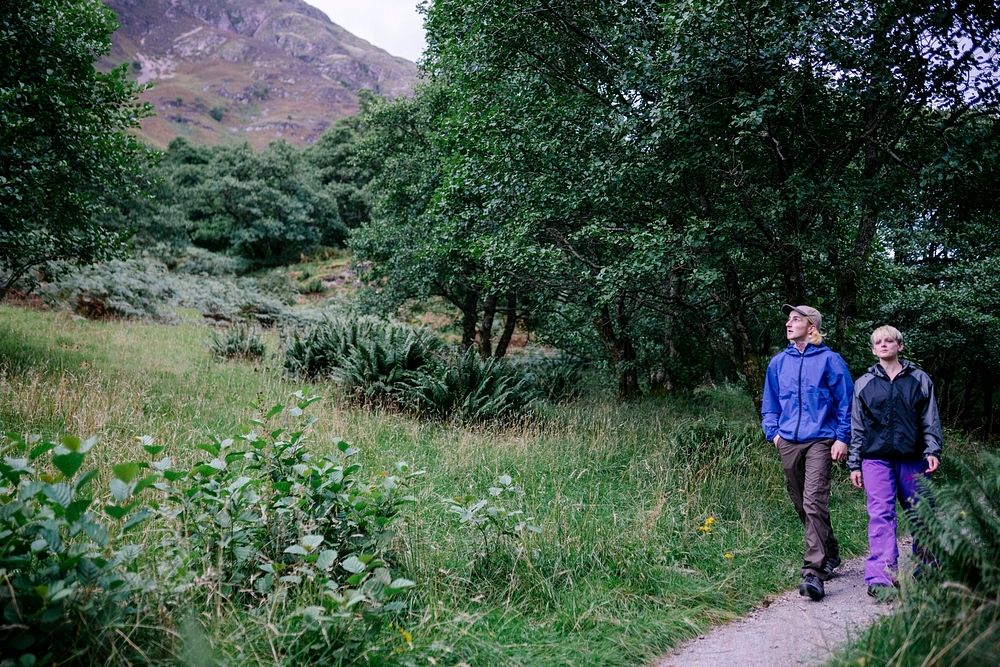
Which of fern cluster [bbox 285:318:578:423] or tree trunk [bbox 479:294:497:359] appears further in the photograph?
tree trunk [bbox 479:294:497:359]

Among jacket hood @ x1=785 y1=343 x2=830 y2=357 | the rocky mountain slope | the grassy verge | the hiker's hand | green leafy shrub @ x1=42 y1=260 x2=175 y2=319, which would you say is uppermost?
the rocky mountain slope

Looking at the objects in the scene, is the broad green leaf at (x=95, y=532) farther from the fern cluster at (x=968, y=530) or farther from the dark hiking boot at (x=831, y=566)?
the dark hiking boot at (x=831, y=566)

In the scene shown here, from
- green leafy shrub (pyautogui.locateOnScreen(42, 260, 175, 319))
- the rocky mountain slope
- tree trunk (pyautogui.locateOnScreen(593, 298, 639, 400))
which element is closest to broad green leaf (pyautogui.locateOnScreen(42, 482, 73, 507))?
tree trunk (pyautogui.locateOnScreen(593, 298, 639, 400))

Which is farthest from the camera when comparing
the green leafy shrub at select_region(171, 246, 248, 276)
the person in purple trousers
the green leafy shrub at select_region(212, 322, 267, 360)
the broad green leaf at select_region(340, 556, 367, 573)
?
the green leafy shrub at select_region(171, 246, 248, 276)

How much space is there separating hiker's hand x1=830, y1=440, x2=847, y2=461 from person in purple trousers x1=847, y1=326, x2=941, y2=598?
1.9 inches

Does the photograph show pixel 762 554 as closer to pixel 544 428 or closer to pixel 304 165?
pixel 544 428

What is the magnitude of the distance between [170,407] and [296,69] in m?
176

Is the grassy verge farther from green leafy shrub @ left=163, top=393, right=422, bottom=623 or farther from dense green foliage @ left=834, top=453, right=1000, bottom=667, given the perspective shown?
dense green foliage @ left=834, top=453, right=1000, bottom=667

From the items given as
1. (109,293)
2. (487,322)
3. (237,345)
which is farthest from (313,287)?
(237,345)

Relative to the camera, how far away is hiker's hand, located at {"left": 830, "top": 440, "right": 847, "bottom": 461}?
4.46m

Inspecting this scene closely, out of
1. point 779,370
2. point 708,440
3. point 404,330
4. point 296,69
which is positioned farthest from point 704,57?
point 296,69

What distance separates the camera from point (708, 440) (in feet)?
23.9

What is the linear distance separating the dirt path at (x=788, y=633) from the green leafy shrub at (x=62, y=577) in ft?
9.09

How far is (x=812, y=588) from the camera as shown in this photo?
4.23 m
